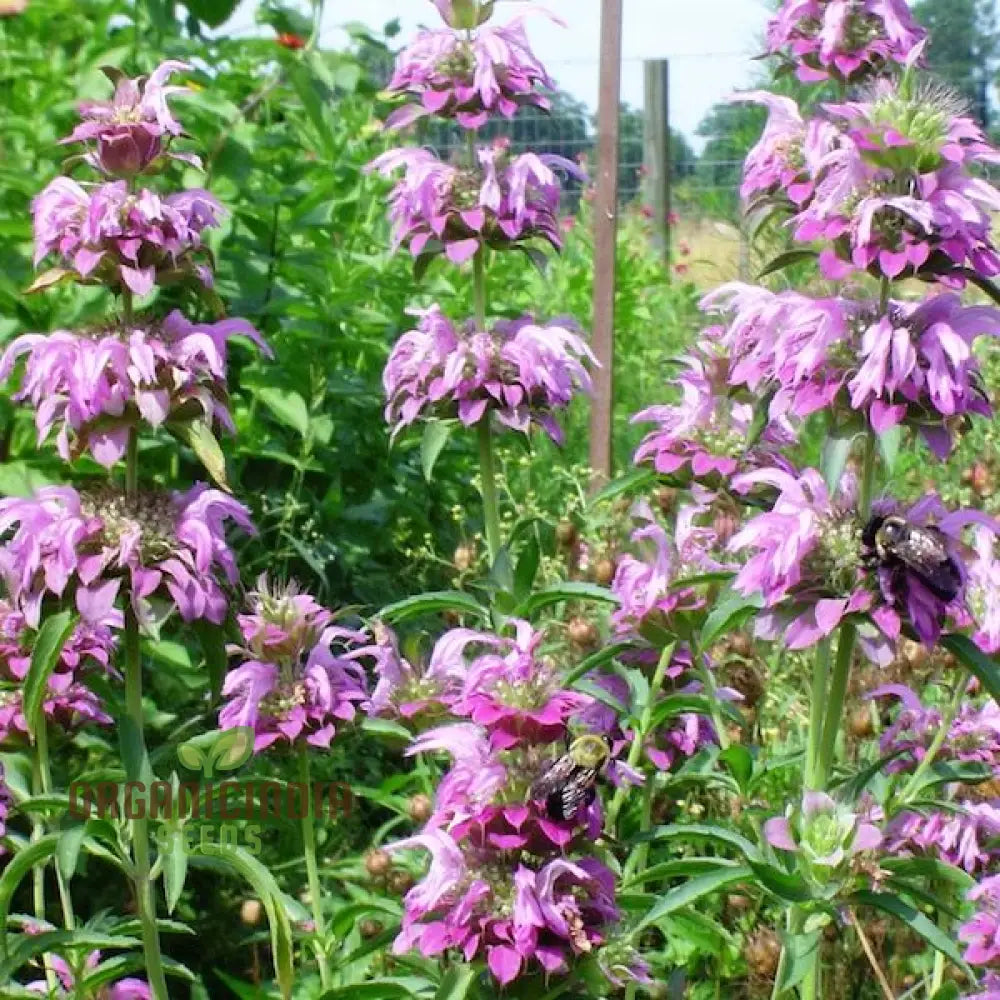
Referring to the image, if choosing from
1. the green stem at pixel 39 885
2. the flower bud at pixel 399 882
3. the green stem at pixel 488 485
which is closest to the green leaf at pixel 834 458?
the green stem at pixel 488 485

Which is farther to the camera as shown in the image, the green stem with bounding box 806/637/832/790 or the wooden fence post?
the wooden fence post

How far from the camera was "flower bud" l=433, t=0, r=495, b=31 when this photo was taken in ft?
8.80

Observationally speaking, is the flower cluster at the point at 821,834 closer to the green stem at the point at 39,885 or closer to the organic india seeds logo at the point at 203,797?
the organic india seeds logo at the point at 203,797

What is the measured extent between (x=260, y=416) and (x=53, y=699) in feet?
5.66

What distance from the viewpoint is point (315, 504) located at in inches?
164

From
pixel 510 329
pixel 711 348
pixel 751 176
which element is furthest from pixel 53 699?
pixel 751 176

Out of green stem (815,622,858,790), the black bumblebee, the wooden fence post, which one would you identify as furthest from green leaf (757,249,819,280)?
the wooden fence post

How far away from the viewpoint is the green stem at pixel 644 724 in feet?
7.67

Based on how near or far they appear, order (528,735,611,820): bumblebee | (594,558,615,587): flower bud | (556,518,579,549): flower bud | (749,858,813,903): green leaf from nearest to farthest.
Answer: (528,735,611,820): bumblebee < (749,858,813,903): green leaf < (594,558,615,587): flower bud < (556,518,579,549): flower bud

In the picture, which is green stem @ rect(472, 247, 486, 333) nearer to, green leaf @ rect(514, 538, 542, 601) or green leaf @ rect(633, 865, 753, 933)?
green leaf @ rect(514, 538, 542, 601)

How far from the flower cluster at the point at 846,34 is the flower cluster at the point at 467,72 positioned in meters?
0.41

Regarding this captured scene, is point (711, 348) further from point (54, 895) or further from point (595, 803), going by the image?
point (54, 895)

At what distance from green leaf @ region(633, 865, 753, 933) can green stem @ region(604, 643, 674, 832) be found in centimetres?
46

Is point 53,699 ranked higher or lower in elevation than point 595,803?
lower
